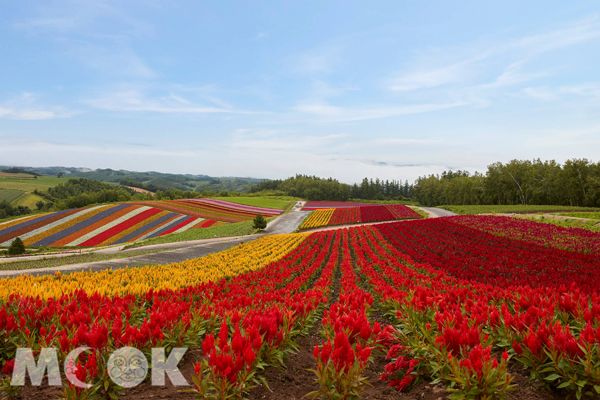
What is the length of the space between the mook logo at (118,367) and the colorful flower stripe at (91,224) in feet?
134

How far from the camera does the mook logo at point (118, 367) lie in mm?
2885

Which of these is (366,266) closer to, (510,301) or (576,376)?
(510,301)

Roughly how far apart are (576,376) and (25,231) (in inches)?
2082

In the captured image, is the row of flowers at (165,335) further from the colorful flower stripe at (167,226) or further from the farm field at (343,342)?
the colorful flower stripe at (167,226)

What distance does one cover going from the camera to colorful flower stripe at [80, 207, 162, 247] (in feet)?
122

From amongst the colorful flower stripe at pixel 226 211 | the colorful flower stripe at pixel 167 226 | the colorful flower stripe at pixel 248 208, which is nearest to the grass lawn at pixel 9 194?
the colorful flower stripe at pixel 226 211

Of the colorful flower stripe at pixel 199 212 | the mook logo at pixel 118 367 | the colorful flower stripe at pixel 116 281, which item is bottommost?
the colorful flower stripe at pixel 199 212

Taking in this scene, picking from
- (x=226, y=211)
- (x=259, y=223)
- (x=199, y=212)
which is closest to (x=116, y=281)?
(x=259, y=223)

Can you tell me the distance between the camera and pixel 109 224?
140ft

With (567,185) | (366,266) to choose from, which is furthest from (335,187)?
(366,266)

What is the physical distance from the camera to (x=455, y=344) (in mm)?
2961

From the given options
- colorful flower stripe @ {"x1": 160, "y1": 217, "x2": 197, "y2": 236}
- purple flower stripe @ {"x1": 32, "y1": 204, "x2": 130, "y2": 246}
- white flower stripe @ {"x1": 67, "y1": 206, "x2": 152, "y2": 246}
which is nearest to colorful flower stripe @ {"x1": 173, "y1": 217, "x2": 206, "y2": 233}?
colorful flower stripe @ {"x1": 160, "y1": 217, "x2": 197, "y2": 236}

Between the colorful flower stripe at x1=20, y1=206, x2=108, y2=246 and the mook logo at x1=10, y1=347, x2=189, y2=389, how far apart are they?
43784 mm

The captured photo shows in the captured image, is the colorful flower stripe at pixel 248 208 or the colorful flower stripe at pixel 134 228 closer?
the colorful flower stripe at pixel 134 228
